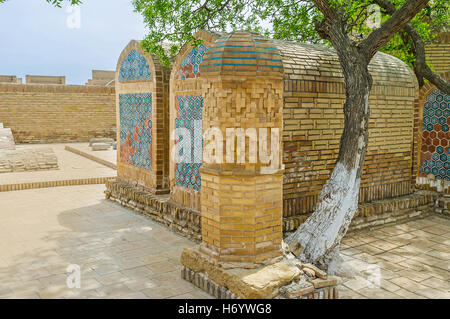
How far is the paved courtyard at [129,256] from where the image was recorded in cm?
473

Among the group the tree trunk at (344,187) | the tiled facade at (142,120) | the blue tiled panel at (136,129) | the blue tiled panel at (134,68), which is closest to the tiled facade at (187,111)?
the tiled facade at (142,120)

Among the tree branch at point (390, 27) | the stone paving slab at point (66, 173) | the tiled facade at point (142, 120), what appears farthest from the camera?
the stone paving slab at point (66, 173)

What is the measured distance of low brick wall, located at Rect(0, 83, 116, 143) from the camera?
1859 centimetres

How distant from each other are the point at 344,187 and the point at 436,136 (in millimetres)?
3984

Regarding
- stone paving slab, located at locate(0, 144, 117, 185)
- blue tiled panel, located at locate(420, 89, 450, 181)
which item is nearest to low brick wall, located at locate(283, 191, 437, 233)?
blue tiled panel, located at locate(420, 89, 450, 181)

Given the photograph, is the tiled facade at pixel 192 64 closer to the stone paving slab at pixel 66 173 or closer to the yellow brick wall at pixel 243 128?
the yellow brick wall at pixel 243 128

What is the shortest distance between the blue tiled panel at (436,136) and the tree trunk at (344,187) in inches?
136

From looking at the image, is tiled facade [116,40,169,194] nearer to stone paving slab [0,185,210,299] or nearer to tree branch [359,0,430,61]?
stone paving slab [0,185,210,299]

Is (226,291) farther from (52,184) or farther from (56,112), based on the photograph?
(56,112)

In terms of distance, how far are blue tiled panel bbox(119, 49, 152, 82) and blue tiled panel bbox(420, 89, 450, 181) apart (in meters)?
5.43

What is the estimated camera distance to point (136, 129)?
8.59m

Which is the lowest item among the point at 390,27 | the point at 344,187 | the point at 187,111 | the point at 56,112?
the point at 344,187

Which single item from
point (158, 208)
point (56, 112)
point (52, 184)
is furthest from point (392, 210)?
point (56, 112)

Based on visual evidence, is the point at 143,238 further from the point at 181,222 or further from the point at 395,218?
the point at 395,218
